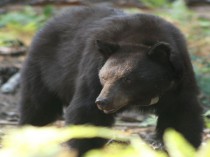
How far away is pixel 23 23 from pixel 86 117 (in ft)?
27.0

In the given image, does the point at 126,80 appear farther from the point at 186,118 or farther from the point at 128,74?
the point at 186,118

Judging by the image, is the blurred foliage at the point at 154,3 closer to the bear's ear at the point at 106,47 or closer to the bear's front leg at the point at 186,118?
the bear's front leg at the point at 186,118

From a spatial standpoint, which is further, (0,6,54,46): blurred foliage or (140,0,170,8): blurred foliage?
(140,0,170,8): blurred foliage

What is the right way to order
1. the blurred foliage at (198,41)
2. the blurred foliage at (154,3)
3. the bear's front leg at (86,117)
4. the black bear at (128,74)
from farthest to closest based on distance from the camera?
the blurred foliage at (154,3), the blurred foliage at (198,41), the bear's front leg at (86,117), the black bear at (128,74)

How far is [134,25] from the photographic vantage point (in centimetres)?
554

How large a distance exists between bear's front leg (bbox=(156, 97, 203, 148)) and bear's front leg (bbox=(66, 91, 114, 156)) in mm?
626

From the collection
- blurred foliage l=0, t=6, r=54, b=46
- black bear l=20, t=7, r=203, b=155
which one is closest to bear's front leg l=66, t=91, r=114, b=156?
black bear l=20, t=7, r=203, b=155

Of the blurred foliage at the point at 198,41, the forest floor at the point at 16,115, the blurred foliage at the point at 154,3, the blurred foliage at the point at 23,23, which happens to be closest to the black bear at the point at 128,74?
the forest floor at the point at 16,115

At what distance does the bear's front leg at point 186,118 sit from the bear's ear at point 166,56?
0.37 m

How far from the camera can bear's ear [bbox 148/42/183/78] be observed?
515 cm

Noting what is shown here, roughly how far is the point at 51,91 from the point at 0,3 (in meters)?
8.12

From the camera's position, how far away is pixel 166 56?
5281 mm

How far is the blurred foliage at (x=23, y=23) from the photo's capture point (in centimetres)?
1248

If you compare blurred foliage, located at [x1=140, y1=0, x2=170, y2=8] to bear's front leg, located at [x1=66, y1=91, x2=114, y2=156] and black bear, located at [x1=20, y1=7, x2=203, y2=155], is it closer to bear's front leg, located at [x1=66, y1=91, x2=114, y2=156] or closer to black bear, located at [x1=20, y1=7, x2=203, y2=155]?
black bear, located at [x1=20, y1=7, x2=203, y2=155]
